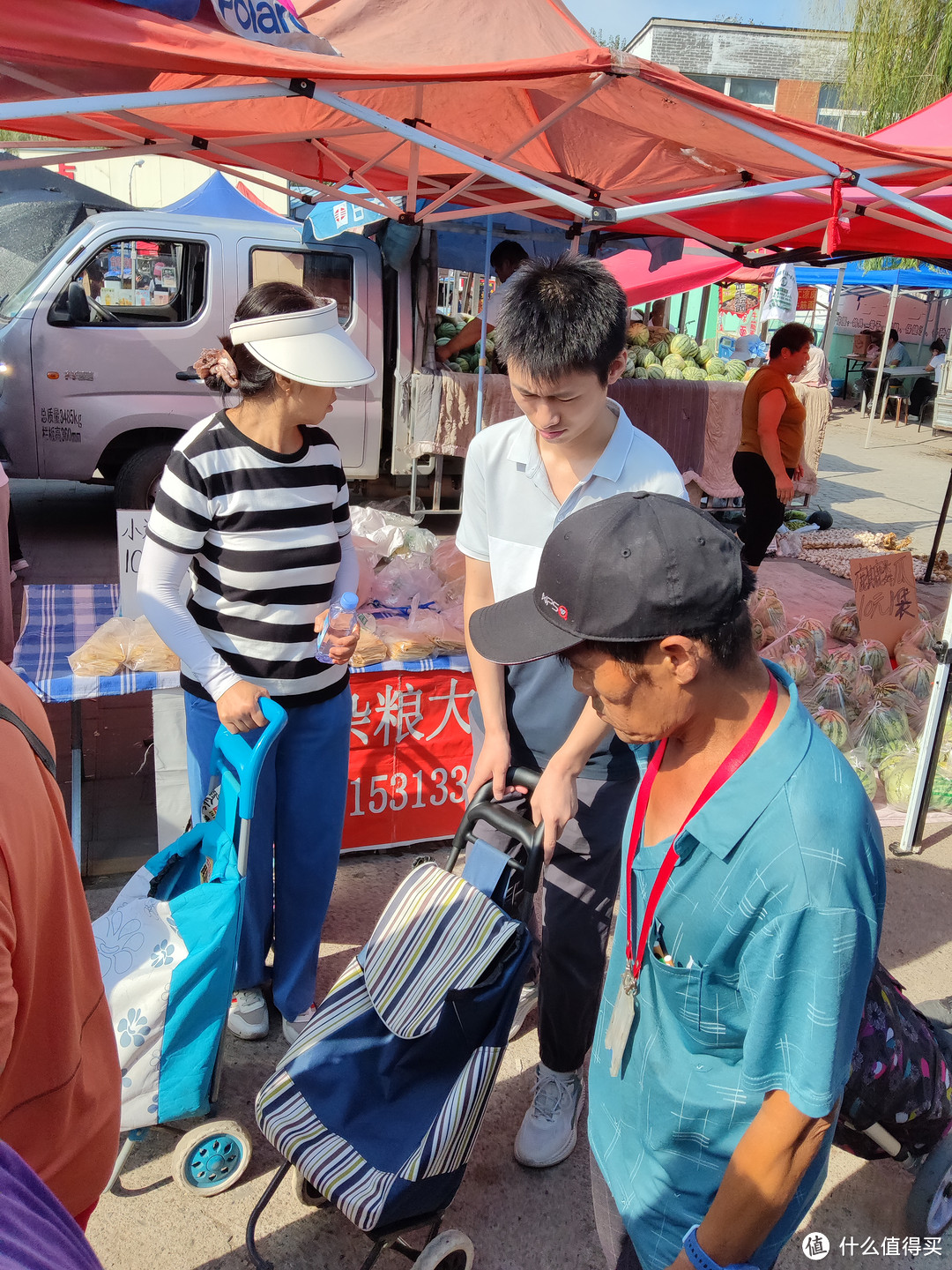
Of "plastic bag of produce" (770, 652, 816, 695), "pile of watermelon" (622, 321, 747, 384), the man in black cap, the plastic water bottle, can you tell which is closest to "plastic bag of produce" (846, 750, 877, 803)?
"plastic bag of produce" (770, 652, 816, 695)

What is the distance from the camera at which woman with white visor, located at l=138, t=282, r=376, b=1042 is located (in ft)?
7.45

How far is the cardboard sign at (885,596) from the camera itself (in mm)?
5648

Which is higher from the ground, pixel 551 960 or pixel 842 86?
pixel 842 86

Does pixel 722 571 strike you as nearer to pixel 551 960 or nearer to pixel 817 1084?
pixel 817 1084

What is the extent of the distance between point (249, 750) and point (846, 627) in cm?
482

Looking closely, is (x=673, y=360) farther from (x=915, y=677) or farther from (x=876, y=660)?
(x=915, y=677)

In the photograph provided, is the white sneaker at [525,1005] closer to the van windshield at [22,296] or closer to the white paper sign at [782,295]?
the van windshield at [22,296]

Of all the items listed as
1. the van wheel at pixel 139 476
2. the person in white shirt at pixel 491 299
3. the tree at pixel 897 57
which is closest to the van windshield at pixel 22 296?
the van wheel at pixel 139 476

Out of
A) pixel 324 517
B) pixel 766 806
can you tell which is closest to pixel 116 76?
pixel 324 517

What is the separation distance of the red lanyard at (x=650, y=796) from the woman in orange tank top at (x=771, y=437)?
586 centimetres

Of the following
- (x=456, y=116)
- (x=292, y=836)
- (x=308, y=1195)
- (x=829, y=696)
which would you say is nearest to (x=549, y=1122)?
(x=308, y=1195)

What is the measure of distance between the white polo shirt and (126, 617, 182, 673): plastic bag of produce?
4.54 ft

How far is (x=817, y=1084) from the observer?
1.11 m

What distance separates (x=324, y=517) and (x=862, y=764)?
11.0ft
